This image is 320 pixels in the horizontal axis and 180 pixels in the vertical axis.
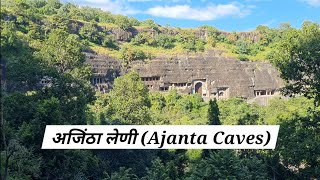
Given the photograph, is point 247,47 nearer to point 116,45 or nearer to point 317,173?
point 116,45

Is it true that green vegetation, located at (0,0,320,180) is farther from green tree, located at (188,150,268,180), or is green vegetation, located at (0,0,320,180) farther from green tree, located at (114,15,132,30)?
green tree, located at (114,15,132,30)

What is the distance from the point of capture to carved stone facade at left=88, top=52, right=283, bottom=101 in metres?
36.6

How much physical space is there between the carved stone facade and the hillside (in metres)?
2.28

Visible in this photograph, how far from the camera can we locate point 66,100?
607 inches

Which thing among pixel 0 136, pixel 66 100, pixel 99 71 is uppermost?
pixel 99 71

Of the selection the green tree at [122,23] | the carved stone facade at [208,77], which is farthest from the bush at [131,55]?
the green tree at [122,23]

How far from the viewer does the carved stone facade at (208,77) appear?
120 ft

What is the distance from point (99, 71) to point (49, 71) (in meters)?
18.5

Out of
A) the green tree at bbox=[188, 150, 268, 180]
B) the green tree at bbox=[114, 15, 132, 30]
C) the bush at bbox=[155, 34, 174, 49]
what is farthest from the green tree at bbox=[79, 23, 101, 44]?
the green tree at bbox=[188, 150, 268, 180]

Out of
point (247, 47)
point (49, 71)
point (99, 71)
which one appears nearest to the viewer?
point (49, 71)

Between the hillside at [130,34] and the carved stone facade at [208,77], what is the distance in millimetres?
2277

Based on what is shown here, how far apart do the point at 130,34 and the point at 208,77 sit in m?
12.6

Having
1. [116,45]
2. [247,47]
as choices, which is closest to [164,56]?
[116,45]

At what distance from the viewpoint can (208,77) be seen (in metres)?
38.2
